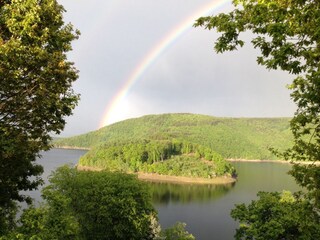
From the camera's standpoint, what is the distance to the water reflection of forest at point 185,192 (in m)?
112

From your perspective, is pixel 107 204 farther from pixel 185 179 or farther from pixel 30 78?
pixel 185 179

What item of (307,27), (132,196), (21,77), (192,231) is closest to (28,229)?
(21,77)

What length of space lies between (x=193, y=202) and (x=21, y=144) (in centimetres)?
9919

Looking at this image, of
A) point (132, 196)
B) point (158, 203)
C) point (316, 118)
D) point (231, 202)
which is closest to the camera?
point (316, 118)

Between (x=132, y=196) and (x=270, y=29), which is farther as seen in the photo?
(x=132, y=196)

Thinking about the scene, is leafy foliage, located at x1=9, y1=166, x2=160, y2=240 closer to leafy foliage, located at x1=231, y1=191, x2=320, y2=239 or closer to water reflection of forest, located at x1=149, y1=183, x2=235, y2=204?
leafy foliage, located at x1=231, y1=191, x2=320, y2=239

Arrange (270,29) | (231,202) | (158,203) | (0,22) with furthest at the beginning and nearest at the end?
(231,202) → (158,203) → (0,22) → (270,29)

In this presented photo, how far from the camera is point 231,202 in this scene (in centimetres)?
10956

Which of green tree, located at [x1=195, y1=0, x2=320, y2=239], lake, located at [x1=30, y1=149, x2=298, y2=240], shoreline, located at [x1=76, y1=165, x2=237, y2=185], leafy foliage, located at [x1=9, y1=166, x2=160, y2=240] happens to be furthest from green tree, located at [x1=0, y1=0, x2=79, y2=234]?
shoreline, located at [x1=76, y1=165, x2=237, y2=185]

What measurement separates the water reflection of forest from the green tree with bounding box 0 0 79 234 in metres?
85.5

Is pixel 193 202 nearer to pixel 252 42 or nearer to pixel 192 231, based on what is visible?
pixel 192 231

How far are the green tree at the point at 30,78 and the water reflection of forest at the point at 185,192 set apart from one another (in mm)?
85518

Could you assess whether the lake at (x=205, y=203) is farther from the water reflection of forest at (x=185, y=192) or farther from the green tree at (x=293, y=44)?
the green tree at (x=293, y=44)

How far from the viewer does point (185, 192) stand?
422 ft
